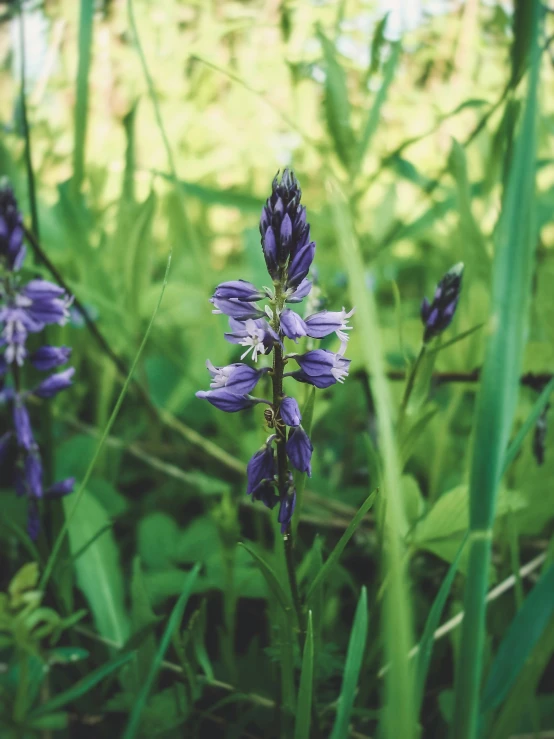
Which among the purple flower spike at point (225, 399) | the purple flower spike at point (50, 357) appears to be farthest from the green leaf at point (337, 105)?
the purple flower spike at point (225, 399)

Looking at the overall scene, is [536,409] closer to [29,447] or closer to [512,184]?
[512,184]

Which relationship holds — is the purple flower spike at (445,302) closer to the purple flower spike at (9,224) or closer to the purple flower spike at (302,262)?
the purple flower spike at (302,262)

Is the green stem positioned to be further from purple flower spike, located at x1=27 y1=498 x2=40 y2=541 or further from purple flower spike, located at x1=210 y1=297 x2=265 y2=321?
purple flower spike, located at x1=27 y1=498 x2=40 y2=541

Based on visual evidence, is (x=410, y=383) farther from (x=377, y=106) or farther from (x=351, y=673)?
(x=377, y=106)

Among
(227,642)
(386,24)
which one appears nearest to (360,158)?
(386,24)

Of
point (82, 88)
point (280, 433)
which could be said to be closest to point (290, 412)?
point (280, 433)

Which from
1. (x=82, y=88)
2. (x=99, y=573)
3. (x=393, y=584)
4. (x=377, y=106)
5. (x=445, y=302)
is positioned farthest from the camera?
(x=377, y=106)

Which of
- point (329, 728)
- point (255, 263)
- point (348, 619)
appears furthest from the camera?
point (255, 263)

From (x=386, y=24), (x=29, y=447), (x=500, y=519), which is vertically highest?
(x=386, y=24)
